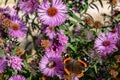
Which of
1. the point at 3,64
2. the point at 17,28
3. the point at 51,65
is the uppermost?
the point at 17,28

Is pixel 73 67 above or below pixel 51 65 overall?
below

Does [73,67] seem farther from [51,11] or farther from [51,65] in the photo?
[51,11]

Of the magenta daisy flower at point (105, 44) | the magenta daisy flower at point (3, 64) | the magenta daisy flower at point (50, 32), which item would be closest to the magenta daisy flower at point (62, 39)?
the magenta daisy flower at point (50, 32)

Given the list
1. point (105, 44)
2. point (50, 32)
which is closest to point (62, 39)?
point (50, 32)

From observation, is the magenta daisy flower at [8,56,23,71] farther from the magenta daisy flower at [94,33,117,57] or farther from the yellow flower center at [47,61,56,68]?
the magenta daisy flower at [94,33,117,57]

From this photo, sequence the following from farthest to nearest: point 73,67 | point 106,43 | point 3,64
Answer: point 106,43, point 3,64, point 73,67

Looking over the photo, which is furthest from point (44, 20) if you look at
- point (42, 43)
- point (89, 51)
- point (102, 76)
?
point (102, 76)

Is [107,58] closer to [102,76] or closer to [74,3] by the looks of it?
[102,76]
